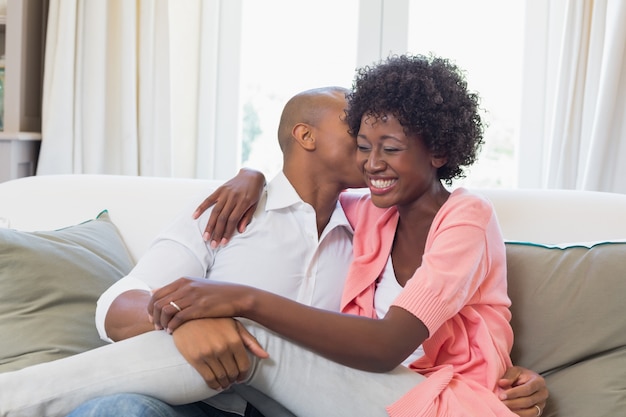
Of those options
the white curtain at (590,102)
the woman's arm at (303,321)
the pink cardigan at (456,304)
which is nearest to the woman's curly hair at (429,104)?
the pink cardigan at (456,304)

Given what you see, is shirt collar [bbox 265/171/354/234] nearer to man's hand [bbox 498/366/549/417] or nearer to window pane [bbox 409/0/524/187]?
man's hand [bbox 498/366/549/417]

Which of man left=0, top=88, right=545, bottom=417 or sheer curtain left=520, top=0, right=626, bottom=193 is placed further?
sheer curtain left=520, top=0, right=626, bottom=193

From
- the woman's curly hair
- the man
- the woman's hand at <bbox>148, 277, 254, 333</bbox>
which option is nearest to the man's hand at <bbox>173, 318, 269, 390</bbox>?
the woman's hand at <bbox>148, 277, 254, 333</bbox>

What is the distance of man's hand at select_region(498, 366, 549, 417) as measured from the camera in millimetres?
1430

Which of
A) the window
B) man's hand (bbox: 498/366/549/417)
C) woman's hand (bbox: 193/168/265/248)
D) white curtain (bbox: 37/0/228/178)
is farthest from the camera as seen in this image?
the window

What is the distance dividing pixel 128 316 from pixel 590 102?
6.44ft

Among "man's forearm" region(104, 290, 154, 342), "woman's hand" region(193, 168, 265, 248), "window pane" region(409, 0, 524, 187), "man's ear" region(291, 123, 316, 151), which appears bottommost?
"man's forearm" region(104, 290, 154, 342)

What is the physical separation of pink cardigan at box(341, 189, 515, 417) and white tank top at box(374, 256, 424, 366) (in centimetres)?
2

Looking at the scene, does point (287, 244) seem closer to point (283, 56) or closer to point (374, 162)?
point (374, 162)

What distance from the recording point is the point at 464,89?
1.60 meters

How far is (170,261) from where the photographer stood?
1626 millimetres

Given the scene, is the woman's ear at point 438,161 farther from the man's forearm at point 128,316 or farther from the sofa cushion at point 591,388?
the man's forearm at point 128,316

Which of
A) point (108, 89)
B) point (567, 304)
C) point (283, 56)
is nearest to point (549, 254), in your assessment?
point (567, 304)

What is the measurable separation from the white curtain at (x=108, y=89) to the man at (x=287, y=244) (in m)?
1.26
